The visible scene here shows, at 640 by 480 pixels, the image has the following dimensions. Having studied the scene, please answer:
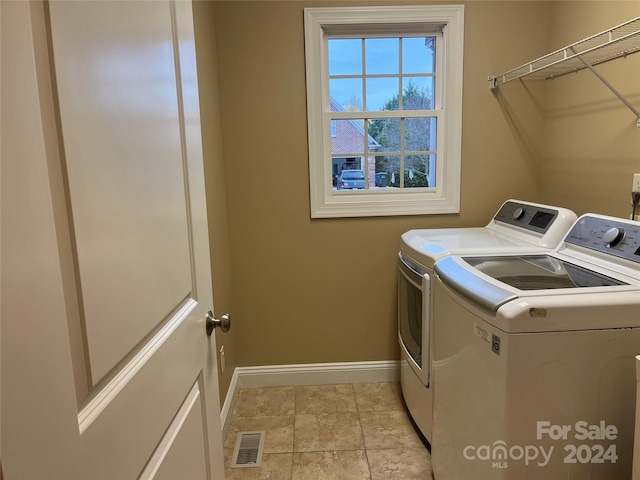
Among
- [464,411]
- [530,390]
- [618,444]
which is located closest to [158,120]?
[530,390]

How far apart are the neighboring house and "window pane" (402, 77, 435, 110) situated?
308 millimetres

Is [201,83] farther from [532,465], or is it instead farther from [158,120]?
[532,465]

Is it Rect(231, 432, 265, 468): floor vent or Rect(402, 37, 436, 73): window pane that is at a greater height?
Rect(402, 37, 436, 73): window pane

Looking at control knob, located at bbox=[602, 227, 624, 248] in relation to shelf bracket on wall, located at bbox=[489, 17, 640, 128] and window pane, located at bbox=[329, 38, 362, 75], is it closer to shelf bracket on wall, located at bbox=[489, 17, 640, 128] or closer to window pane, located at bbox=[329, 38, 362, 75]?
shelf bracket on wall, located at bbox=[489, 17, 640, 128]

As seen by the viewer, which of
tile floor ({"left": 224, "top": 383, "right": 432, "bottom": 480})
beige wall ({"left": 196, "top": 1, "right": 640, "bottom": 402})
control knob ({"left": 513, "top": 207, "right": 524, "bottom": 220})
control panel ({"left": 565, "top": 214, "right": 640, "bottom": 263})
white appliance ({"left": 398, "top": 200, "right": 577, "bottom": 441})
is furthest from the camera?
beige wall ({"left": 196, "top": 1, "right": 640, "bottom": 402})

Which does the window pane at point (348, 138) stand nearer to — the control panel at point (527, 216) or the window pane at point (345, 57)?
the window pane at point (345, 57)

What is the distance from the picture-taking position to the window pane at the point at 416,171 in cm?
257

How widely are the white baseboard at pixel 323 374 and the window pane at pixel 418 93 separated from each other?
5.24 feet

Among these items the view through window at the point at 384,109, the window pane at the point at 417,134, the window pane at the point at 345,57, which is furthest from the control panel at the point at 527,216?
the window pane at the point at 345,57

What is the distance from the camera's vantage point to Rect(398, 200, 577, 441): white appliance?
1.77m

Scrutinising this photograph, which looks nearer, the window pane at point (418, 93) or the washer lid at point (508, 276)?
the washer lid at point (508, 276)

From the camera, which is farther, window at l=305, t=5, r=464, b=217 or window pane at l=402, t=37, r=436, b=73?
window pane at l=402, t=37, r=436, b=73

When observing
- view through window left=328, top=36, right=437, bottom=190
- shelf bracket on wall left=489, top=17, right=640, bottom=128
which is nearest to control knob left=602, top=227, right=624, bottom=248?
shelf bracket on wall left=489, top=17, right=640, bottom=128

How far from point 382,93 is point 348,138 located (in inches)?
13.1
